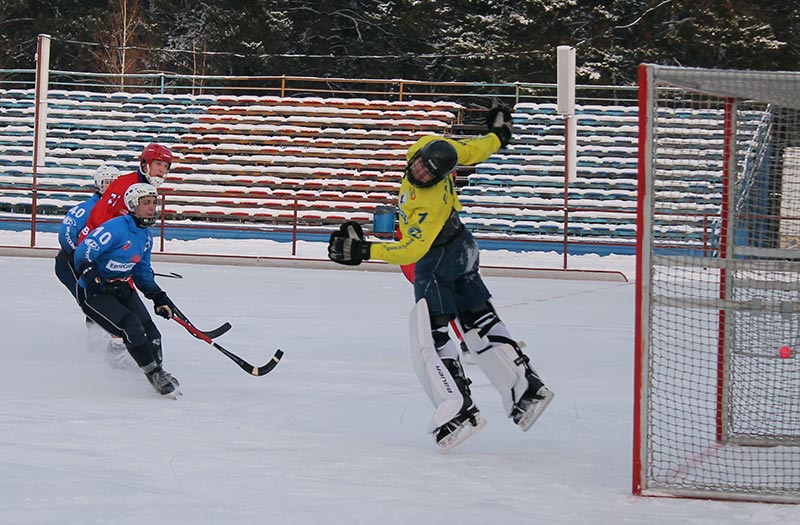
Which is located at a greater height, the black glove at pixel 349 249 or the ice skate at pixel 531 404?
the black glove at pixel 349 249

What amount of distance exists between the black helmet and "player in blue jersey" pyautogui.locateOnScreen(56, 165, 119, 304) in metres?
3.07

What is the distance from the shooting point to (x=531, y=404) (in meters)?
4.74

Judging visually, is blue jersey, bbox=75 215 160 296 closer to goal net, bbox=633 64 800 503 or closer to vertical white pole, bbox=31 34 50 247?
goal net, bbox=633 64 800 503

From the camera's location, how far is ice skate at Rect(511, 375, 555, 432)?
4734 mm

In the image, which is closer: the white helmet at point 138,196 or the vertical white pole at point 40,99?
the white helmet at point 138,196

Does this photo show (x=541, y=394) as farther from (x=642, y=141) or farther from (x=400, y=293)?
(x=400, y=293)

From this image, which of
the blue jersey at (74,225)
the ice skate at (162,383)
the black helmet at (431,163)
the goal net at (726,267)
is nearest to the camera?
the goal net at (726,267)

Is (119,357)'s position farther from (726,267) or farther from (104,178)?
(726,267)

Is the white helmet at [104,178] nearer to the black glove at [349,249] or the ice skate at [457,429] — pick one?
the black glove at [349,249]

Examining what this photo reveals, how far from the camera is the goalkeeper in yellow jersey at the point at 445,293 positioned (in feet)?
15.0

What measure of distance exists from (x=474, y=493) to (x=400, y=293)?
22.5ft

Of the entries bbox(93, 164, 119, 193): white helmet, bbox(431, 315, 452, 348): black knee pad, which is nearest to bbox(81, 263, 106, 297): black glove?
bbox(93, 164, 119, 193): white helmet

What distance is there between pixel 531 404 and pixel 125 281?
91.2 inches

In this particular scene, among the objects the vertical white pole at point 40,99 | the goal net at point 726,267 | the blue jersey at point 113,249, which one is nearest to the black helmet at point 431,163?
the goal net at point 726,267
